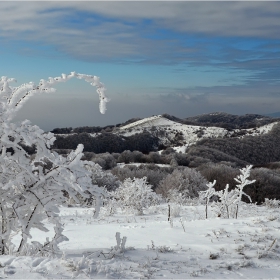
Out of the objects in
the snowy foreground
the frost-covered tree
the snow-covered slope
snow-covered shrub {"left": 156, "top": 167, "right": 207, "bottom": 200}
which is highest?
the snow-covered slope

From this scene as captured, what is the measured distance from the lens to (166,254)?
5.00m

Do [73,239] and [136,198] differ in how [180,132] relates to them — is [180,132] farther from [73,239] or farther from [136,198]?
[73,239]

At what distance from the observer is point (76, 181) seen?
3.73 metres

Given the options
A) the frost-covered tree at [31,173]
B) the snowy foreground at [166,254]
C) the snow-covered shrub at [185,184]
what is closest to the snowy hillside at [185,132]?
the snow-covered shrub at [185,184]

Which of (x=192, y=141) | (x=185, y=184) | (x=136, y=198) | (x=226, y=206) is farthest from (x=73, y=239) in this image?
(x=192, y=141)

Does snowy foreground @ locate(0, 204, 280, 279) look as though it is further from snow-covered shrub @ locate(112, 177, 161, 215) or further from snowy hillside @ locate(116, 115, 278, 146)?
snowy hillside @ locate(116, 115, 278, 146)

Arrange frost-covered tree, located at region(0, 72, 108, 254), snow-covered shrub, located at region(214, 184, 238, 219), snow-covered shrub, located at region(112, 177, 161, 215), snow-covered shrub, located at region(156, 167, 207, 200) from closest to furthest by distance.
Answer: frost-covered tree, located at region(0, 72, 108, 254) → snow-covered shrub, located at region(214, 184, 238, 219) → snow-covered shrub, located at region(112, 177, 161, 215) → snow-covered shrub, located at region(156, 167, 207, 200)

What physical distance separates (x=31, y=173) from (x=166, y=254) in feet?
7.00

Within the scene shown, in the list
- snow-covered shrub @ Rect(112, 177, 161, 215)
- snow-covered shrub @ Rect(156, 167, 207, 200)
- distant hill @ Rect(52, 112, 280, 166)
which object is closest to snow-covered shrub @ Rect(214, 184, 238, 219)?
snow-covered shrub @ Rect(112, 177, 161, 215)

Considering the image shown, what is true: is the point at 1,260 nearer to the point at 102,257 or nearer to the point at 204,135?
the point at 102,257

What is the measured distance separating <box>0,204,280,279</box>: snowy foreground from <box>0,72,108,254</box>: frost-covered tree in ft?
1.30

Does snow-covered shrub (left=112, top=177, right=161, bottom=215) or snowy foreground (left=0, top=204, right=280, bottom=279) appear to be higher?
snowy foreground (left=0, top=204, right=280, bottom=279)

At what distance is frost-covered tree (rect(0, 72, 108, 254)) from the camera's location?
3793mm

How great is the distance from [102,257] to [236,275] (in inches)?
59.9
